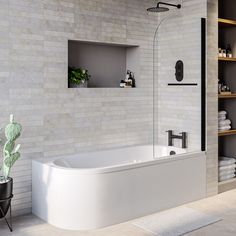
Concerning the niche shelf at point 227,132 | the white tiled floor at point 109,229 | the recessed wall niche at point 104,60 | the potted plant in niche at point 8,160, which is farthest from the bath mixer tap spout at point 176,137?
the potted plant in niche at point 8,160

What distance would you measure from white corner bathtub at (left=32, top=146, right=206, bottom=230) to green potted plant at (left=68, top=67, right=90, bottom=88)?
0.83 meters

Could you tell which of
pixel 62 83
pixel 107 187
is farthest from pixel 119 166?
pixel 62 83

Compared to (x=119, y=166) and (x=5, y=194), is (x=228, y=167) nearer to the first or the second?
→ (x=119, y=166)

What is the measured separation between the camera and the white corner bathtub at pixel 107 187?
Answer: 11.6ft

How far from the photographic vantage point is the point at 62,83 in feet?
13.8

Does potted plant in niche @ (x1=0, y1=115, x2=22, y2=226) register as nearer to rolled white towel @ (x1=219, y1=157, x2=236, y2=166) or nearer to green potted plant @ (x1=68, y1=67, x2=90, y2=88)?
green potted plant @ (x1=68, y1=67, x2=90, y2=88)

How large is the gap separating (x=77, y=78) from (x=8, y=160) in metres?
1.35

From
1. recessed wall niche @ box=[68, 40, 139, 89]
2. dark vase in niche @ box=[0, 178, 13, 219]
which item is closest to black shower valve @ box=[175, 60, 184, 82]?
recessed wall niche @ box=[68, 40, 139, 89]

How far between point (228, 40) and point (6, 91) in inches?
124

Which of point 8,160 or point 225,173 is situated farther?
point 225,173

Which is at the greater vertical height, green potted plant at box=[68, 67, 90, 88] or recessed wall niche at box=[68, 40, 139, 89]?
recessed wall niche at box=[68, 40, 139, 89]

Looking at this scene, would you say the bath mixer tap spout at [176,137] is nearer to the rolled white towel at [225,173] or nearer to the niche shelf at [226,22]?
the rolled white towel at [225,173]

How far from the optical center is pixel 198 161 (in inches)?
179

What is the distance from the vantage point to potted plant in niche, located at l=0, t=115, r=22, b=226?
3467 millimetres
